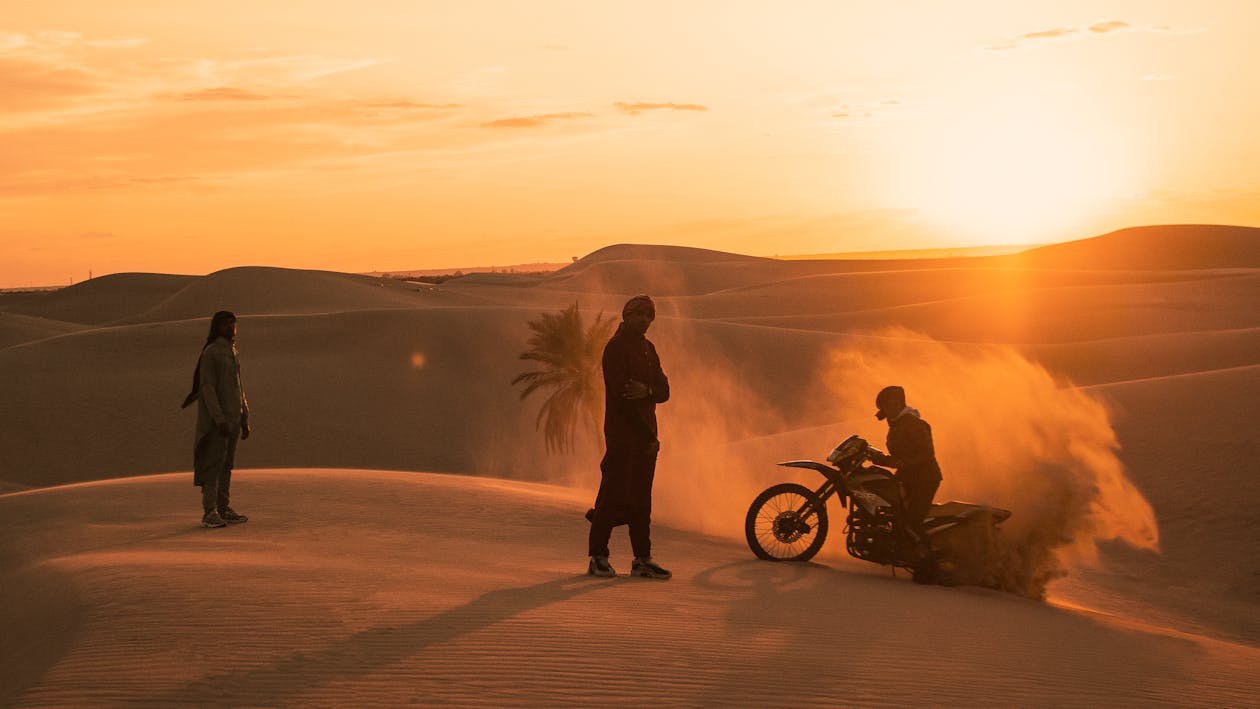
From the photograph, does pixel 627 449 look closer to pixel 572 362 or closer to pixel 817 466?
pixel 817 466

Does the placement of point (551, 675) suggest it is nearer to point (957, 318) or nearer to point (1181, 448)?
point (1181, 448)

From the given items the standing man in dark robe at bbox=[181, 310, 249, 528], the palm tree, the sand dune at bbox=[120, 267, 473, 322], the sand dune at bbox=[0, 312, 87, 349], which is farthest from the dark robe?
the sand dune at bbox=[120, 267, 473, 322]

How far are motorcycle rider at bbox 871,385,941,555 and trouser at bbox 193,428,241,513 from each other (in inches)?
258

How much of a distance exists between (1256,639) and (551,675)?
9870 mm

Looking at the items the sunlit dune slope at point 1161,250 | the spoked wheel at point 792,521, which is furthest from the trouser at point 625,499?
the sunlit dune slope at point 1161,250

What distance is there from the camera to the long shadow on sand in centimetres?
606

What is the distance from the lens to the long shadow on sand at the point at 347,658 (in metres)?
6.06

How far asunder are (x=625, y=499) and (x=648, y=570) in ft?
2.05

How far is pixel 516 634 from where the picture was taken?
7.29 m

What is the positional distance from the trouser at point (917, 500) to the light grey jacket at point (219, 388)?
6649 millimetres

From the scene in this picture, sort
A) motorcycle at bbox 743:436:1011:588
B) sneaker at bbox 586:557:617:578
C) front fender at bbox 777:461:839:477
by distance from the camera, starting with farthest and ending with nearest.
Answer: front fender at bbox 777:461:839:477
motorcycle at bbox 743:436:1011:588
sneaker at bbox 586:557:617:578

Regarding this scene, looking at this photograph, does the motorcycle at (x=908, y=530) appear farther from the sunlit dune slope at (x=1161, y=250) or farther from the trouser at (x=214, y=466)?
the sunlit dune slope at (x=1161, y=250)

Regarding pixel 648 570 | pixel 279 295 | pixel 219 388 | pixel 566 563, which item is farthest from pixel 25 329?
pixel 648 570

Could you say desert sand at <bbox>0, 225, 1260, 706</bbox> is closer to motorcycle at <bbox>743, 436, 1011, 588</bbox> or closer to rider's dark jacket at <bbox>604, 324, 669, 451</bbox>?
motorcycle at <bbox>743, 436, 1011, 588</bbox>
